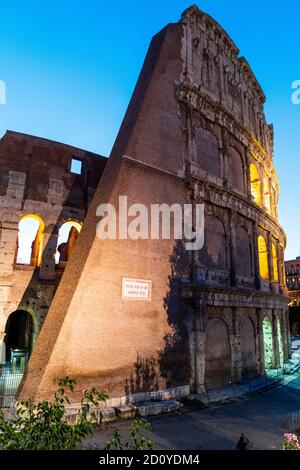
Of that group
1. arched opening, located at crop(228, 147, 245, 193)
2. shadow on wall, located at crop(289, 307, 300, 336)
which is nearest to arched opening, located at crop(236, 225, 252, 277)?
arched opening, located at crop(228, 147, 245, 193)

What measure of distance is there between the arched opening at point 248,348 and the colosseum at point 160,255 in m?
0.11

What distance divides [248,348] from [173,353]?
6531mm

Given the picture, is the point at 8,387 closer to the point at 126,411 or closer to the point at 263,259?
the point at 126,411

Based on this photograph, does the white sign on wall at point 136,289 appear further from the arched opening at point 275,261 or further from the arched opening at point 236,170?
the arched opening at point 275,261

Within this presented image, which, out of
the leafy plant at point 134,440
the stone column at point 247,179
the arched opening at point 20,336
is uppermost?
the stone column at point 247,179

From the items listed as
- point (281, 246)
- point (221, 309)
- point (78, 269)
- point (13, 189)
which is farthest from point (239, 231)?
point (13, 189)

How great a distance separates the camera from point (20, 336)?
20.4 metres

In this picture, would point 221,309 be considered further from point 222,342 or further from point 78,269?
point 78,269

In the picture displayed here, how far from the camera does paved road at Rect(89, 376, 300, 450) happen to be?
28.9 feet

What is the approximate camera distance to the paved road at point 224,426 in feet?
28.9

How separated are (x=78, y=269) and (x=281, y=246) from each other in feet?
67.9

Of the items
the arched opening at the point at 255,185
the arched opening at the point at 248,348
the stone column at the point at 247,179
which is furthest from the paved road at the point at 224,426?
the arched opening at the point at 255,185

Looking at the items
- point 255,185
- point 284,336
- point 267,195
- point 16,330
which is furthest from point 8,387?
point 267,195
